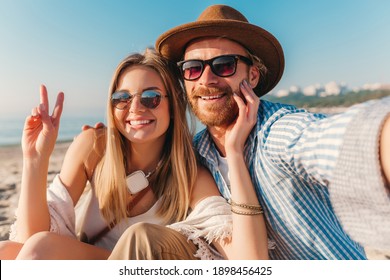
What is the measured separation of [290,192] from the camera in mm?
2338

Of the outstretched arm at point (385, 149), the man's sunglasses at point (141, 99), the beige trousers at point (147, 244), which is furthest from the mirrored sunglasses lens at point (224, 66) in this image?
the outstretched arm at point (385, 149)

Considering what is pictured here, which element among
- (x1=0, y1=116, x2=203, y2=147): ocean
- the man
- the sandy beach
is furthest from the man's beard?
(x1=0, y1=116, x2=203, y2=147): ocean

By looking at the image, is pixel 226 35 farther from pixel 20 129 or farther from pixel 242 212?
pixel 20 129

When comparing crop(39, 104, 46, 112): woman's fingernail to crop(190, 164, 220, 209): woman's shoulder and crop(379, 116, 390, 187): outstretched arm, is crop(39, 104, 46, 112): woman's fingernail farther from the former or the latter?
crop(379, 116, 390, 187): outstretched arm

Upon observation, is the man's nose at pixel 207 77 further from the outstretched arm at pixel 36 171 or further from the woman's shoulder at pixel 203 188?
the outstretched arm at pixel 36 171

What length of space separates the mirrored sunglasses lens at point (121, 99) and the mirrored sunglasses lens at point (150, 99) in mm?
118

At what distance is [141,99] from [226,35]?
2.61 ft

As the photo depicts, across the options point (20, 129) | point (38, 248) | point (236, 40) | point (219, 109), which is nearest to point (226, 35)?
point (236, 40)

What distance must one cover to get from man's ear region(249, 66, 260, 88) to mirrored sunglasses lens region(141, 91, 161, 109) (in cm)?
74

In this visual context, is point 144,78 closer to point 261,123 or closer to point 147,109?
point 147,109

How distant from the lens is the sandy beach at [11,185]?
5031 mm

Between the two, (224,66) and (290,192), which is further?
(224,66)
